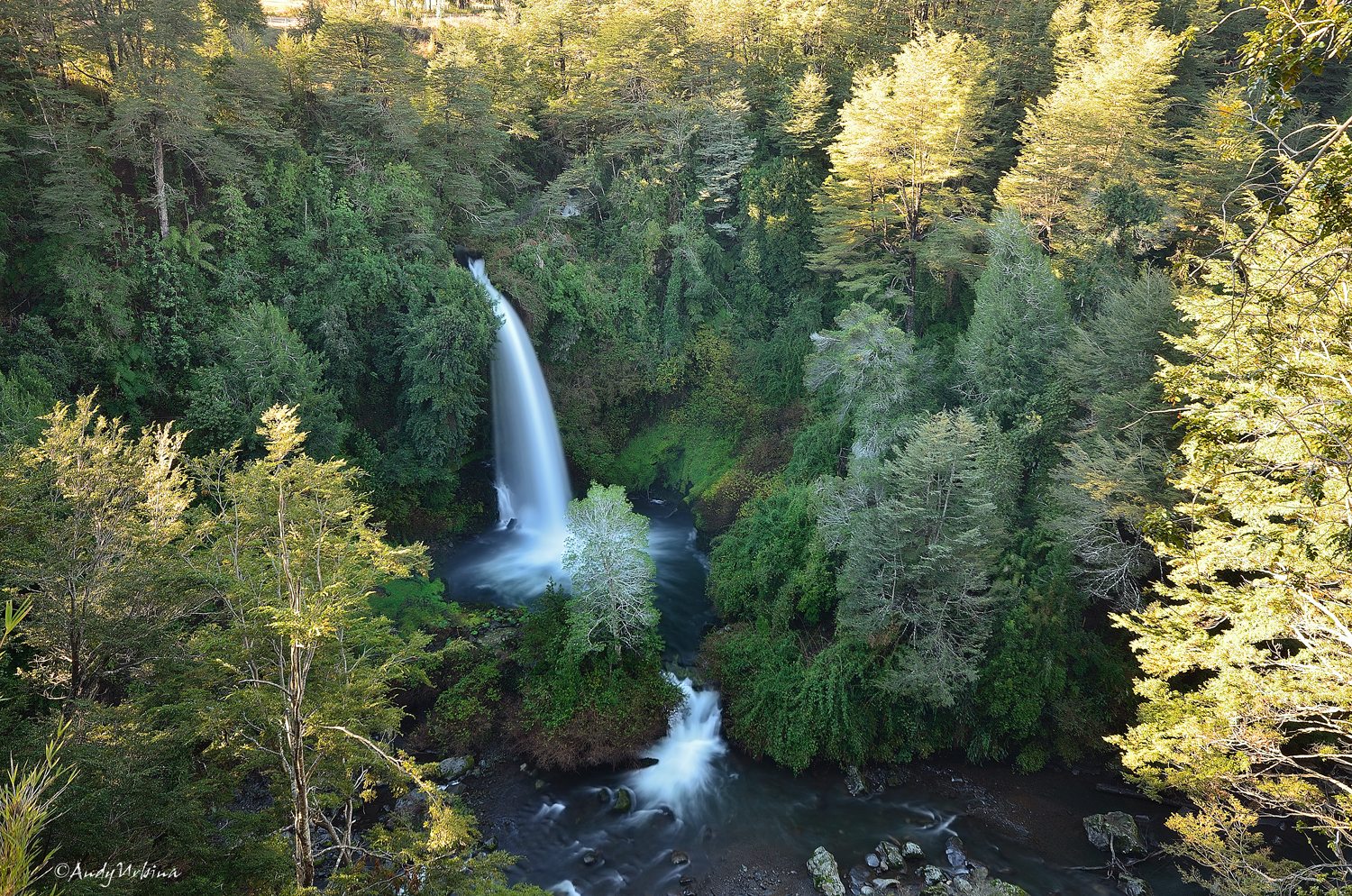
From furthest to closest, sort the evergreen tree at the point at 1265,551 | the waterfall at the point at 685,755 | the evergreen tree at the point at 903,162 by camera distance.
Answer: the evergreen tree at the point at 903,162, the waterfall at the point at 685,755, the evergreen tree at the point at 1265,551

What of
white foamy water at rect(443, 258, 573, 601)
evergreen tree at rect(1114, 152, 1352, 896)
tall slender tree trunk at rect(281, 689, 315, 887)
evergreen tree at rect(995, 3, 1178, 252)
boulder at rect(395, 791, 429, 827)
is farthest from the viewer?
white foamy water at rect(443, 258, 573, 601)

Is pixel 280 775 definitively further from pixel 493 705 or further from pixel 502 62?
pixel 502 62

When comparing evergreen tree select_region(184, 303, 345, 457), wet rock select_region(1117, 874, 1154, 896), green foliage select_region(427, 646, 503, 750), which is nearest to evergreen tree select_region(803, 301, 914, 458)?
wet rock select_region(1117, 874, 1154, 896)

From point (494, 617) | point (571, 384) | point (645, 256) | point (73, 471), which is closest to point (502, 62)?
point (645, 256)

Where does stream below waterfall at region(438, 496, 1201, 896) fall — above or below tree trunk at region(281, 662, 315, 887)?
below

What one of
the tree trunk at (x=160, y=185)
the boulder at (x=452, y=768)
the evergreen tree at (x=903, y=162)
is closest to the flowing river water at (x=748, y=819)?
the boulder at (x=452, y=768)

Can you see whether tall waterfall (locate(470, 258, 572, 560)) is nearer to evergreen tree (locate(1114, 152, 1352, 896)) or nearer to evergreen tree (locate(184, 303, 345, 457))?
evergreen tree (locate(184, 303, 345, 457))

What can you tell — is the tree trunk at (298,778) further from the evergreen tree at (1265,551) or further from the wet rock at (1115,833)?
the wet rock at (1115,833)
